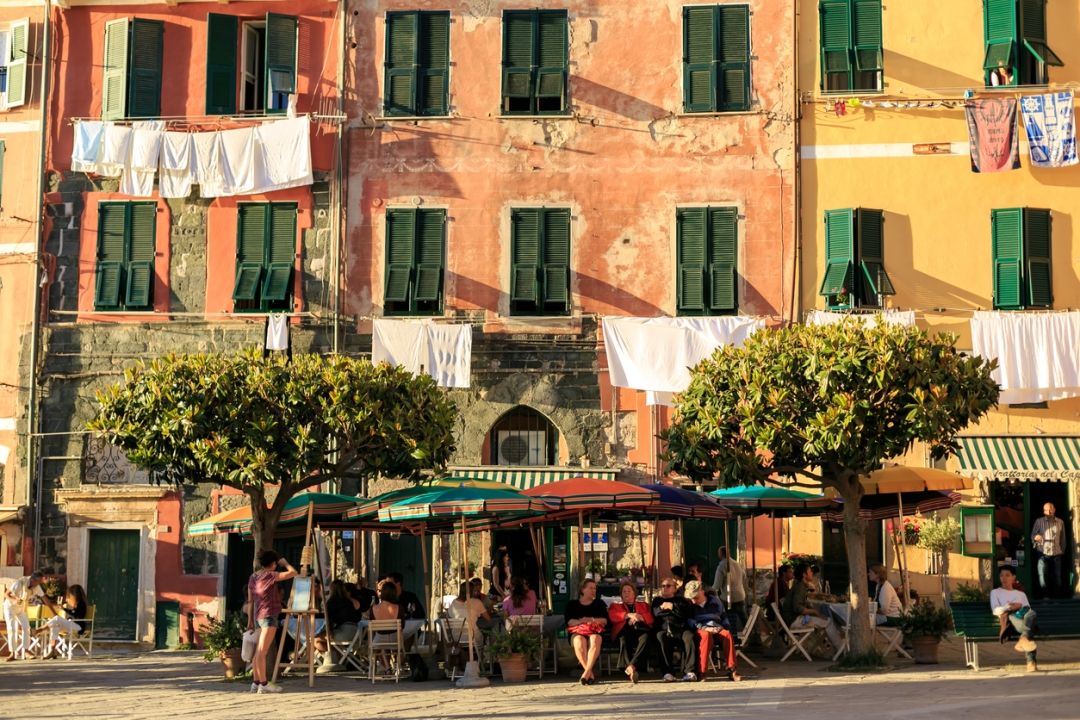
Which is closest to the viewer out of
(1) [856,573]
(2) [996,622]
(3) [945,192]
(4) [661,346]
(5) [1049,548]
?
(2) [996,622]

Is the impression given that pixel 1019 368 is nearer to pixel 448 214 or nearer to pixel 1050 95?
pixel 1050 95

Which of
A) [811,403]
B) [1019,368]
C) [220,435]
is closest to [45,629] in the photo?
[220,435]

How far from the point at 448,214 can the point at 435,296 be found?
1.59 metres

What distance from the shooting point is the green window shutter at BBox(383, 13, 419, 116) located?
28.3 meters

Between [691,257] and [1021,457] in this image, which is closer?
[1021,457]

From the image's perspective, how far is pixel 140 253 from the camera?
94.1 feet

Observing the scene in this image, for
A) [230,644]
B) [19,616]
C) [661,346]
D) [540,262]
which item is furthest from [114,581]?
[661,346]

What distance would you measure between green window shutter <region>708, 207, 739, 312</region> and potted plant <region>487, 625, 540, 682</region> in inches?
377

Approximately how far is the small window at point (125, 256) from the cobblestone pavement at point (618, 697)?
9028 mm

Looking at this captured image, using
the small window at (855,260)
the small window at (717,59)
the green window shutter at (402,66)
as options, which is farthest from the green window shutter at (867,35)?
the green window shutter at (402,66)

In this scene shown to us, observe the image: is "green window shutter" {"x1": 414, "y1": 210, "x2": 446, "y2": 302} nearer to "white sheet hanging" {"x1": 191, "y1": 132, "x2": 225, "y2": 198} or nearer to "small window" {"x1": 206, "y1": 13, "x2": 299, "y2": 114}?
"small window" {"x1": 206, "y1": 13, "x2": 299, "y2": 114}

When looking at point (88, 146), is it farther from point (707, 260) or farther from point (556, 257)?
point (707, 260)

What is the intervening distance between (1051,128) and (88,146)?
56.7 ft

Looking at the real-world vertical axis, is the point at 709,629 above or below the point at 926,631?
above
